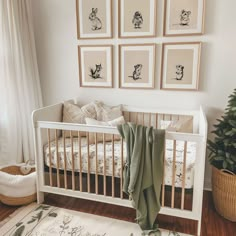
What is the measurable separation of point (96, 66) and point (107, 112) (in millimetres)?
569

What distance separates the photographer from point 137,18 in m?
2.63

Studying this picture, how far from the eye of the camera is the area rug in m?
2.04

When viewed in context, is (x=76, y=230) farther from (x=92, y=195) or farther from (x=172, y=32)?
(x=172, y=32)

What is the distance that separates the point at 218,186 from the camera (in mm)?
2242

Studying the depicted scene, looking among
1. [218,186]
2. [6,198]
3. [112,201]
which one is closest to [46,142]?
[6,198]

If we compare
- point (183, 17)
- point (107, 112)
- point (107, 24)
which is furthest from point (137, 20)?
point (107, 112)

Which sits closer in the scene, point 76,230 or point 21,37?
point 76,230

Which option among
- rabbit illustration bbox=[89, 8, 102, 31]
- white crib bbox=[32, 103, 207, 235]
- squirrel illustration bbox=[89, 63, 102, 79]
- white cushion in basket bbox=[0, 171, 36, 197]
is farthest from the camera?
squirrel illustration bbox=[89, 63, 102, 79]

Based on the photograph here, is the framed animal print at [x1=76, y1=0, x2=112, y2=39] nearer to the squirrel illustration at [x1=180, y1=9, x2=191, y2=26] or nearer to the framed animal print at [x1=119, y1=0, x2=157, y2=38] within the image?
the framed animal print at [x1=119, y1=0, x2=157, y2=38]

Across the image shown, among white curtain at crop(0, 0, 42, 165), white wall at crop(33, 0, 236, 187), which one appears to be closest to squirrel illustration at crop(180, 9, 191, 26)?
white wall at crop(33, 0, 236, 187)

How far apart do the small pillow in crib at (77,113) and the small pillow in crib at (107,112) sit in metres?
0.05

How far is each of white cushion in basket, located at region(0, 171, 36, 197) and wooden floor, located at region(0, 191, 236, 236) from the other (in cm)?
16

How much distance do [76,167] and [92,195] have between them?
30 cm

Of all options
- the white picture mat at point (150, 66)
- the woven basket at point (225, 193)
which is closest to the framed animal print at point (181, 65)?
the white picture mat at point (150, 66)
